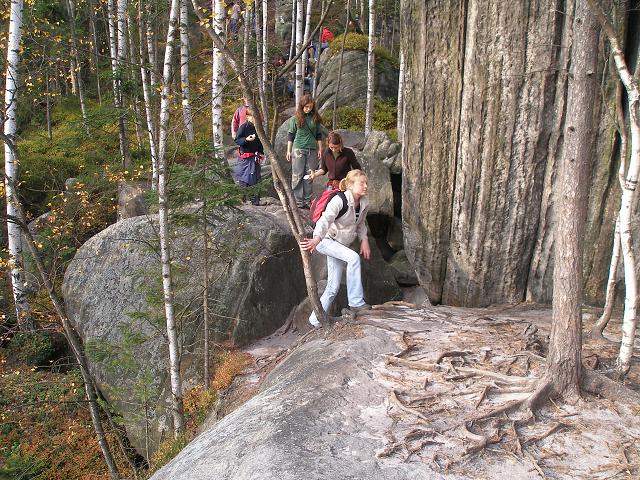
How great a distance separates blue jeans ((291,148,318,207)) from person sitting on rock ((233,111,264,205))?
75 cm

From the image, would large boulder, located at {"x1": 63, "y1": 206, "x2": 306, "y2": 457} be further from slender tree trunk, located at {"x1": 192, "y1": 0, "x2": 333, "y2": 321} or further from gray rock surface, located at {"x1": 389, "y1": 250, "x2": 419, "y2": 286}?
gray rock surface, located at {"x1": 389, "y1": 250, "x2": 419, "y2": 286}

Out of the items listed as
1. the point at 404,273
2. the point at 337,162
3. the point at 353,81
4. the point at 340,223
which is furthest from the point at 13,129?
A: the point at 353,81

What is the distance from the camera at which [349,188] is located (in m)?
7.38

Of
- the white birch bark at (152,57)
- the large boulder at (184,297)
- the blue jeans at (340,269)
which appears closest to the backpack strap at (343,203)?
the blue jeans at (340,269)

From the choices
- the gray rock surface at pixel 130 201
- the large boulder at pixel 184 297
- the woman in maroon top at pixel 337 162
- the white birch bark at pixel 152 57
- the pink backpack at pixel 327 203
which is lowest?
the large boulder at pixel 184 297

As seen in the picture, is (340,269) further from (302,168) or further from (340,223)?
(302,168)

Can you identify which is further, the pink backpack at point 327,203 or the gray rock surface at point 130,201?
the gray rock surface at point 130,201

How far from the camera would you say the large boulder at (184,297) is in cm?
941

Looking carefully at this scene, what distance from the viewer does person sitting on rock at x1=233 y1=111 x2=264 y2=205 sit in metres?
11.0

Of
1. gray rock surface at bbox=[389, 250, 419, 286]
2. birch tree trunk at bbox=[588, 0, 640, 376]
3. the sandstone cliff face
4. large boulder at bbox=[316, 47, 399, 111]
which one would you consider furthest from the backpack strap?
large boulder at bbox=[316, 47, 399, 111]

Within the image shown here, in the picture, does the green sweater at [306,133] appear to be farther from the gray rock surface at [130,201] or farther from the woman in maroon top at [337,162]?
the gray rock surface at [130,201]

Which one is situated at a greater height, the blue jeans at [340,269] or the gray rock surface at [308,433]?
the blue jeans at [340,269]

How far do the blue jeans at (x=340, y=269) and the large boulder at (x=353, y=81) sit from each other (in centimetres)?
1451

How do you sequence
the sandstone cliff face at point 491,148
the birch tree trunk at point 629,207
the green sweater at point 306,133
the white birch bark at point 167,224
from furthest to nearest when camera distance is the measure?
the green sweater at point 306,133, the sandstone cliff face at point 491,148, the white birch bark at point 167,224, the birch tree trunk at point 629,207
